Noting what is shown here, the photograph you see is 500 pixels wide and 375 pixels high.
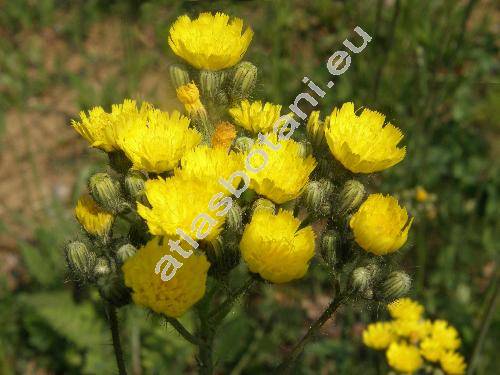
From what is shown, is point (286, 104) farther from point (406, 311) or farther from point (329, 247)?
point (329, 247)

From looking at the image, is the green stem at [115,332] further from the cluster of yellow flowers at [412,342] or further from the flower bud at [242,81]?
the cluster of yellow flowers at [412,342]

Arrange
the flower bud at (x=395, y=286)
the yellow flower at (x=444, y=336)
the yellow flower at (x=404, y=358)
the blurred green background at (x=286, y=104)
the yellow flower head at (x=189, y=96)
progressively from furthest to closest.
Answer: the blurred green background at (x=286, y=104) → the yellow flower at (x=444, y=336) → the yellow flower at (x=404, y=358) → the yellow flower head at (x=189, y=96) → the flower bud at (x=395, y=286)

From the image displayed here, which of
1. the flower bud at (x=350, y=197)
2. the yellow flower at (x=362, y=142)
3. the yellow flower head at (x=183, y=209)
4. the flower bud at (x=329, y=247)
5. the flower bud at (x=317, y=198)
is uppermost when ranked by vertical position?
the yellow flower at (x=362, y=142)

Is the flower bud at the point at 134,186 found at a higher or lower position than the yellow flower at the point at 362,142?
lower

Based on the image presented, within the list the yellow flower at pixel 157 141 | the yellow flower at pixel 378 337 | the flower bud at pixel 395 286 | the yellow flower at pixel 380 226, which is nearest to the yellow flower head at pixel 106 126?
the yellow flower at pixel 157 141

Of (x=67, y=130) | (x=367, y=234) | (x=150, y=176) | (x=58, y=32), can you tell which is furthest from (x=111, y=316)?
(x=58, y=32)

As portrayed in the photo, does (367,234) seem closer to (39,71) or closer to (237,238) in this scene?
(237,238)

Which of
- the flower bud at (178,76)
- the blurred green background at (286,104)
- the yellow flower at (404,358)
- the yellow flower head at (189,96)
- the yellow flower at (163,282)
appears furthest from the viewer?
the blurred green background at (286,104)
